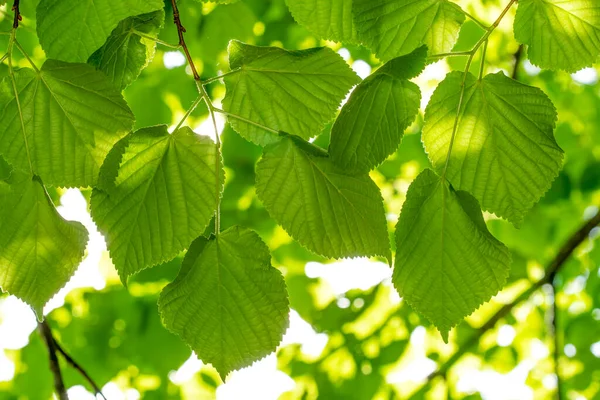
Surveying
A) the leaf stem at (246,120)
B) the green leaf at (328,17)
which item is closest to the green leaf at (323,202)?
the leaf stem at (246,120)

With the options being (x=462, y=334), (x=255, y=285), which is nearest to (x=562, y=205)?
(x=462, y=334)

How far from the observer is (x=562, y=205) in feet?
9.85

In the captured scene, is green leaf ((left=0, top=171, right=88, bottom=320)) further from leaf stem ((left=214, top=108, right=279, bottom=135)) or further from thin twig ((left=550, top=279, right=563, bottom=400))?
thin twig ((left=550, top=279, right=563, bottom=400))

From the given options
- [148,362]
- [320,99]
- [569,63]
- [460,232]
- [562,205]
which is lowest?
[460,232]

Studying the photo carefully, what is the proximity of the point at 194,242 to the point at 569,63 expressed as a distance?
1.67ft

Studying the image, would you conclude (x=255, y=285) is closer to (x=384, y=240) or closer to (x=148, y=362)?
(x=384, y=240)

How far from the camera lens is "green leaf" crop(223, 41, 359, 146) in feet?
2.65

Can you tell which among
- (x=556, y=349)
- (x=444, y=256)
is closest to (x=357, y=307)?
(x=556, y=349)

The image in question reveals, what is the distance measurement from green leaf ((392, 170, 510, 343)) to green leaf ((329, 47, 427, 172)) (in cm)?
7

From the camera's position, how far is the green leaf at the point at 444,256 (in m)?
0.76

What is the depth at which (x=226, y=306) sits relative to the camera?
777 mm

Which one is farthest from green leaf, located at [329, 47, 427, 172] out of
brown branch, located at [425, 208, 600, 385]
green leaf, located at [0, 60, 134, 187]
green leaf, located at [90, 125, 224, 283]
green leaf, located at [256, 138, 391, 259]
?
brown branch, located at [425, 208, 600, 385]

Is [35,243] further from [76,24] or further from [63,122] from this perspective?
[76,24]

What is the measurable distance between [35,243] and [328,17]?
452 millimetres
